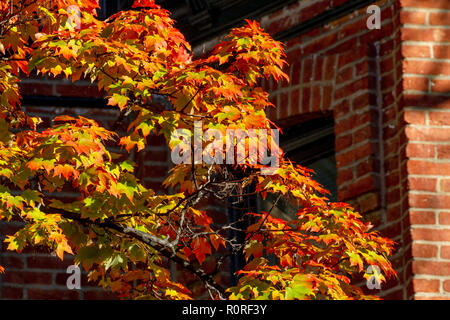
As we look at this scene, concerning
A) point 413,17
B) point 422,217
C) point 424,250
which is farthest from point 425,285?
point 413,17

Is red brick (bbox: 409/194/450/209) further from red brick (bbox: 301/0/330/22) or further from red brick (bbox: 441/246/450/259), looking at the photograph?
red brick (bbox: 301/0/330/22)

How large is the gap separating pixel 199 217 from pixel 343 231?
1.17m

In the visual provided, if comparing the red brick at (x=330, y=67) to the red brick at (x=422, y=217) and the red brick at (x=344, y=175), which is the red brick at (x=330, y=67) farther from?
the red brick at (x=422, y=217)

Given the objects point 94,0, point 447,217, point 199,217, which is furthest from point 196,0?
point 447,217

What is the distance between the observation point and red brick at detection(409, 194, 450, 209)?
21.6 ft

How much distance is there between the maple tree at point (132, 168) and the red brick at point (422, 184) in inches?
17.5

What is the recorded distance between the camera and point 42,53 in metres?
6.11

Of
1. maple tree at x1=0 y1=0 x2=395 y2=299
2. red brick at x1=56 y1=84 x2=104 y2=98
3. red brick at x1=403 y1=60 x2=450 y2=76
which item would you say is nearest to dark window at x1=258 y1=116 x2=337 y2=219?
red brick at x1=403 y1=60 x2=450 y2=76

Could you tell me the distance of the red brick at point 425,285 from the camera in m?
6.38

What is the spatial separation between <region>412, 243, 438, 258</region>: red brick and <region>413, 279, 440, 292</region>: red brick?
16 cm

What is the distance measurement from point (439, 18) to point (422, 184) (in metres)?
1.26

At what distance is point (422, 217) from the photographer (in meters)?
6.55

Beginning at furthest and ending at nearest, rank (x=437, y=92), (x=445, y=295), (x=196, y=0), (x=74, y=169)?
(x=196, y=0) → (x=437, y=92) → (x=445, y=295) → (x=74, y=169)

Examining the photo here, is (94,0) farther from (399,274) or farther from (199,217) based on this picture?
(399,274)
